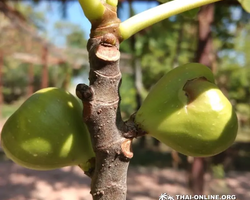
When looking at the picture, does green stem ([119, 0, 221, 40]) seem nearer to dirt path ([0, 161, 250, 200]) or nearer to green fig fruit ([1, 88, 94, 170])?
green fig fruit ([1, 88, 94, 170])

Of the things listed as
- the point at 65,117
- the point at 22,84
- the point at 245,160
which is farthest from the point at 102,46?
the point at 22,84

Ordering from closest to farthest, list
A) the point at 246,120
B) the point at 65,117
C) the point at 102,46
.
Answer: the point at 102,46, the point at 65,117, the point at 246,120

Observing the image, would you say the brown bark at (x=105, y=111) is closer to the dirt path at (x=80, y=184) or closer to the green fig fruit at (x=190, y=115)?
the green fig fruit at (x=190, y=115)

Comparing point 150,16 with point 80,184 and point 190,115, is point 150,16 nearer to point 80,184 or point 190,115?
point 190,115

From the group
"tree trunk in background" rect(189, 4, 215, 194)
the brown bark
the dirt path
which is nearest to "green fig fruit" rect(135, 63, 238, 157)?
the brown bark

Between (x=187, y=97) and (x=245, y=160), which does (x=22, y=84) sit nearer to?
(x=245, y=160)

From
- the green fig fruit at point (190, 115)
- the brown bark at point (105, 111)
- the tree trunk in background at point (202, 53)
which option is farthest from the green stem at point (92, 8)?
the tree trunk in background at point (202, 53)
